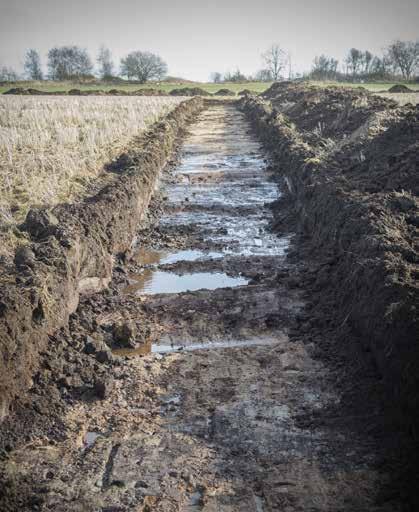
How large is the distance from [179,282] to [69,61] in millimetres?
96512

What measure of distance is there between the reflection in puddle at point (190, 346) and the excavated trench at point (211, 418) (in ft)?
0.06

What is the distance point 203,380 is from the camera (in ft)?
Answer: 18.0

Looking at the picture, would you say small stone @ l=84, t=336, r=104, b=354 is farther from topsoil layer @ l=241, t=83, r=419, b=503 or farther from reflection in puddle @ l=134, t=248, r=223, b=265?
reflection in puddle @ l=134, t=248, r=223, b=265

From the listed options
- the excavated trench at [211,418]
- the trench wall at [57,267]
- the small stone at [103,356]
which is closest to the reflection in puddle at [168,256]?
the excavated trench at [211,418]

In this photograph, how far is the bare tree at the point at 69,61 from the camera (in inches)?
3652

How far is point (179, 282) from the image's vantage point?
26.3 feet

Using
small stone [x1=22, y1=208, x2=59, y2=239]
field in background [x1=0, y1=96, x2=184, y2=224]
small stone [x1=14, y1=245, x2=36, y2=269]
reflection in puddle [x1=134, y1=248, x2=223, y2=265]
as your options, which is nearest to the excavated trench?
reflection in puddle [x1=134, y1=248, x2=223, y2=265]

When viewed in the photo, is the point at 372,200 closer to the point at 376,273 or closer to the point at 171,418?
the point at 376,273

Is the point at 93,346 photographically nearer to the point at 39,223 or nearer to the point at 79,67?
the point at 39,223

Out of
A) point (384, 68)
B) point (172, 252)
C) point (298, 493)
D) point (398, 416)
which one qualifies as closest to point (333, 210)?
point (172, 252)

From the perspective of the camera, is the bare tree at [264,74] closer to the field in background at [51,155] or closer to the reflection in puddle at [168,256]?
the field in background at [51,155]

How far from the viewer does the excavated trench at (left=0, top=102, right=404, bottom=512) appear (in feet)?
13.1

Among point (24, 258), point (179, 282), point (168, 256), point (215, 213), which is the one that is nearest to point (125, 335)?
point (24, 258)

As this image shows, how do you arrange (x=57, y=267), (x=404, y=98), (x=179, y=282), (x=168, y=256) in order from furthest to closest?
(x=404, y=98) < (x=168, y=256) < (x=179, y=282) < (x=57, y=267)
